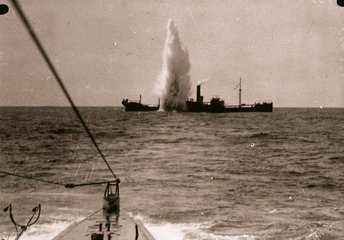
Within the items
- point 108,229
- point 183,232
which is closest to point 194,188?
point 183,232

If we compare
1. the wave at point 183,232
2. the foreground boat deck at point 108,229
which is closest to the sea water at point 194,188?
the wave at point 183,232

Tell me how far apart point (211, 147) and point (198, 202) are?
116ft

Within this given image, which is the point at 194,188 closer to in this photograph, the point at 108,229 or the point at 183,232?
the point at 183,232

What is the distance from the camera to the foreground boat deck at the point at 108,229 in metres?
17.2

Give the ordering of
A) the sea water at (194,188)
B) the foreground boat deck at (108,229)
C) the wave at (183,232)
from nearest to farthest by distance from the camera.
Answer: the foreground boat deck at (108,229) < the wave at (183,232) < the sea water at (194,188)

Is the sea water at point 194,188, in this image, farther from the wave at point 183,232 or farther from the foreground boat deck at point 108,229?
the foreground boat deck at point 108,229

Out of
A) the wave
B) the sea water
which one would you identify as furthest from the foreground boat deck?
the sea water

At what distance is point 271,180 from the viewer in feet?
133

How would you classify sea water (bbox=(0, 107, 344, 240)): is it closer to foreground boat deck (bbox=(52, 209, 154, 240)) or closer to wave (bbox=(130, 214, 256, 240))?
wave (bbox=(130, 214, 256, 240))

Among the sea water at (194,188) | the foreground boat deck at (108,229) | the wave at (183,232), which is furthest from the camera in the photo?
the sea water at (194,188)

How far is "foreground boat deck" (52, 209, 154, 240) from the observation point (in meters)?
17.2

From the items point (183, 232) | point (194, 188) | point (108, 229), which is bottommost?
point (183, 232)

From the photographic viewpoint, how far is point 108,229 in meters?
18.2

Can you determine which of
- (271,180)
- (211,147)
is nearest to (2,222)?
(271,180)
